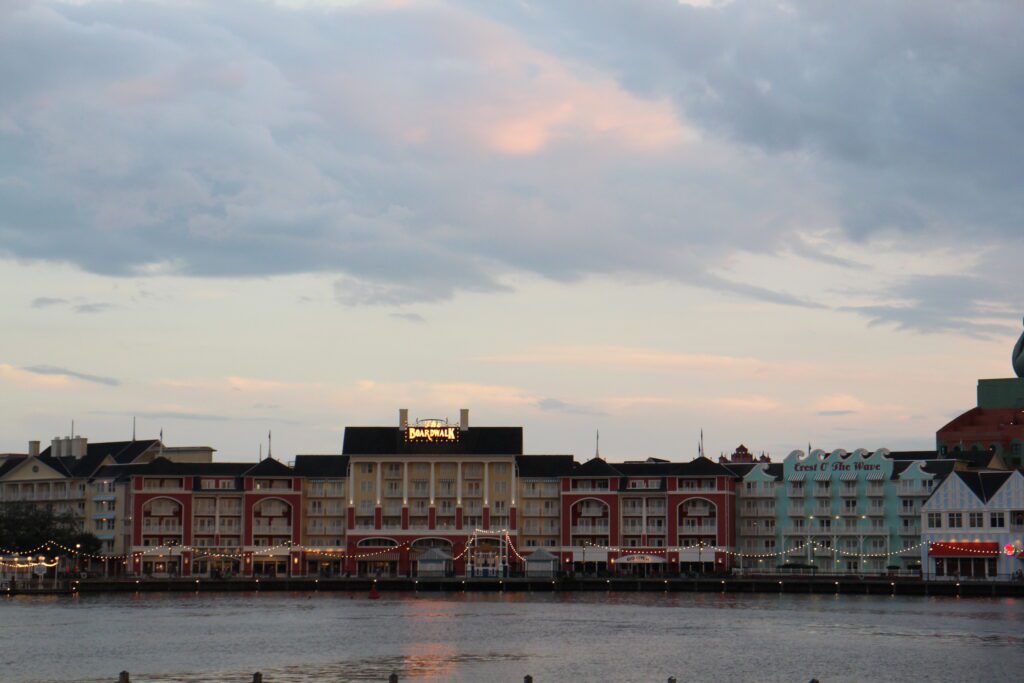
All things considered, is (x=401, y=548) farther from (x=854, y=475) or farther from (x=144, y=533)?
(x=854, y=475)

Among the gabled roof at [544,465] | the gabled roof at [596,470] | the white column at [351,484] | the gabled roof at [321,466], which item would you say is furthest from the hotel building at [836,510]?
the gabled roof at [321,466]

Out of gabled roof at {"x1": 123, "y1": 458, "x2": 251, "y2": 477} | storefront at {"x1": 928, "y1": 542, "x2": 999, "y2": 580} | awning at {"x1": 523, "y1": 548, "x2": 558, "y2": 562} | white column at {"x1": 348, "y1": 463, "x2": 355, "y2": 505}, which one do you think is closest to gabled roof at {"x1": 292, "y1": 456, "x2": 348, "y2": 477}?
white column at {"x1": 348, "y1": 463, "x2": 355, "y2": 505}

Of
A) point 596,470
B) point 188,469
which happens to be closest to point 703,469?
point 596,470

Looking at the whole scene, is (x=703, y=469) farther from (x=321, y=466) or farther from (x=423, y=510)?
(x=321, y=466)

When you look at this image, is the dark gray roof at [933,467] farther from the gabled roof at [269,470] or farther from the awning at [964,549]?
the gabled roof at [269,470]

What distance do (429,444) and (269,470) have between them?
62.1ft

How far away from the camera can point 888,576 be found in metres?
163

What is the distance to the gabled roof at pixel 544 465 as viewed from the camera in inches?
7308

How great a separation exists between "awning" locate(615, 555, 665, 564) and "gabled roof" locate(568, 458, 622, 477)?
31.1 feet

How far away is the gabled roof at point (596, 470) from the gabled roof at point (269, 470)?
3336 centimetres

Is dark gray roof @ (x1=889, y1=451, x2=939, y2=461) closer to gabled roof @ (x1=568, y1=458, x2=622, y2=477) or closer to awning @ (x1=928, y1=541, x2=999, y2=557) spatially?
awning @ (x1=928, y1=541, x2=999, y2=557)

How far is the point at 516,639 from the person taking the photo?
10112 centimetres

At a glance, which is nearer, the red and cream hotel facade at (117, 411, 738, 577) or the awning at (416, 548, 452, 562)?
the awning at (416, 548, 452, 562)

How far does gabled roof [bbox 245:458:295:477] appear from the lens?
607 feet
